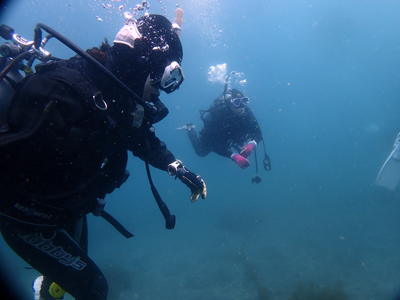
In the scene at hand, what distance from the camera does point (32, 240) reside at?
6.31ft

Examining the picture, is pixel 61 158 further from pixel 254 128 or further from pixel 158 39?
pixel 254 128

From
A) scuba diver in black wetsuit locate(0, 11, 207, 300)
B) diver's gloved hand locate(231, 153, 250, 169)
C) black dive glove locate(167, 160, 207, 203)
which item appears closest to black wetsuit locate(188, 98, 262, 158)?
diver's gloved hand locate(231, 153, 250, 169)

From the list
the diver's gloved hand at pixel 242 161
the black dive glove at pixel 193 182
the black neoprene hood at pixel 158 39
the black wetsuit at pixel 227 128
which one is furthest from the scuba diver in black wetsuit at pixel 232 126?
the black neoprene hood at pixel 158 39

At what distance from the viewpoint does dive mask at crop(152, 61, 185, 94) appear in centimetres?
211

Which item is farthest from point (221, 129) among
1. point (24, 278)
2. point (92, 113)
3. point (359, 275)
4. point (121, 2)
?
point (121, 2)

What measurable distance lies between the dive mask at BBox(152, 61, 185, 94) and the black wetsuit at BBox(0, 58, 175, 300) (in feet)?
1.29

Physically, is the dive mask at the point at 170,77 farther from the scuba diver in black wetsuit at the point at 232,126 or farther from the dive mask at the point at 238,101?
the dive mask at the point at 238,101

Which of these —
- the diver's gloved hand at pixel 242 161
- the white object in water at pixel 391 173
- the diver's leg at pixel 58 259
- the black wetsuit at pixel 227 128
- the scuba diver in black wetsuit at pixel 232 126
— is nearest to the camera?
the diver's leg at pixel 58 259

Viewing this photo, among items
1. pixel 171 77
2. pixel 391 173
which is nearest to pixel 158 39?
pixel 171 77

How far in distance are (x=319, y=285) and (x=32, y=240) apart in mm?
9359

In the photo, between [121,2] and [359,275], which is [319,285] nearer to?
[359,275]

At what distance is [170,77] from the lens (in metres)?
2.14

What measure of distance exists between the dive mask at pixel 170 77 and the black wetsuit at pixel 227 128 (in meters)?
6.17

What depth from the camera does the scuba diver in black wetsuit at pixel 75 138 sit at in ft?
4.78
